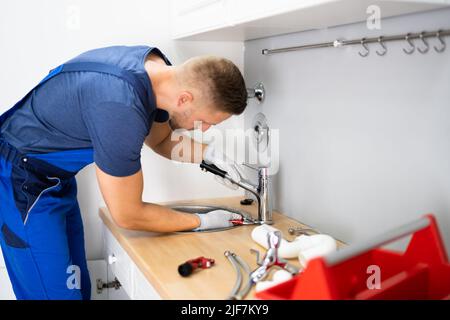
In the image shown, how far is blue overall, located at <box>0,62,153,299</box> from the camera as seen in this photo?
1.44m

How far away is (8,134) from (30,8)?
0.50 m

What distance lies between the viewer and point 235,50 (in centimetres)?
200

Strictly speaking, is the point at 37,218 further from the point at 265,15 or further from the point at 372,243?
the point at 372,243

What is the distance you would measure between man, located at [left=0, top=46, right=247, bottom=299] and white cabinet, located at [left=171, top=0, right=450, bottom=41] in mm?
155

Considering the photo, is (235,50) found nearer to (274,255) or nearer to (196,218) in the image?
(196,218)

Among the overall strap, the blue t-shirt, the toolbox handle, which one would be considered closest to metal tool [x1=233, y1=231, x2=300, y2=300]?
the toolbox handle

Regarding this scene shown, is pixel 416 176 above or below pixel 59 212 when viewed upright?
above

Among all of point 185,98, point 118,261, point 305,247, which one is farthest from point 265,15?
point 118,261

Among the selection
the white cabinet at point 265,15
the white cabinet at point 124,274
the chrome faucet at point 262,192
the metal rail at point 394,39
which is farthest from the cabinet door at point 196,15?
the white cabinet at point 124,274

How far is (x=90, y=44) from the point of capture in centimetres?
180

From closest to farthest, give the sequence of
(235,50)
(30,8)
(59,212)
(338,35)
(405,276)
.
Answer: (405,276), (338,35), (59,212), (30,8), (235,50)

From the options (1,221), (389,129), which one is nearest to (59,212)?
(1,221)

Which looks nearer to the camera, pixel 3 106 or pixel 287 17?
pixel 287 17

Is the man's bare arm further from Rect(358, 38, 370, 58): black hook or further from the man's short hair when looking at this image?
Rect(358, 38, 370, 58): black hook
